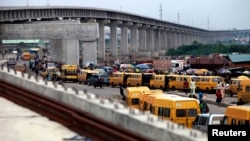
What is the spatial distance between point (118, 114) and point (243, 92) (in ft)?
83.6

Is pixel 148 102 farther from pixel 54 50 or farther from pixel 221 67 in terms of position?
pixel 54 50

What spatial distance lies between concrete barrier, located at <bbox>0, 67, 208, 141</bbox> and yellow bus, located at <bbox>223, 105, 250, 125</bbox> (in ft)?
22.5

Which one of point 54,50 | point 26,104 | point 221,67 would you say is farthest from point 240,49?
point 26,104

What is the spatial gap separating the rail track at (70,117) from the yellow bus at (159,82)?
29505mm

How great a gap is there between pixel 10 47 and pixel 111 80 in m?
135

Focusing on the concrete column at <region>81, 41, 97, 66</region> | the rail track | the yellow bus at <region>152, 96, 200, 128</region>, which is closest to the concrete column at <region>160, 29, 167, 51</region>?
the concrete column at <region>81, 41, 97, 66</region>

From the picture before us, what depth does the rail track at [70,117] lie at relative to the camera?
9.36 metres

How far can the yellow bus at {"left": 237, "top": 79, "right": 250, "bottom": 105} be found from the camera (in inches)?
1303

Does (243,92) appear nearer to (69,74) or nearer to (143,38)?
(69,74)

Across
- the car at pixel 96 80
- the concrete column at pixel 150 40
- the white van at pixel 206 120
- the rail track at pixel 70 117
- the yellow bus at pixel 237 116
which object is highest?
the concrete column at pixel 150 40

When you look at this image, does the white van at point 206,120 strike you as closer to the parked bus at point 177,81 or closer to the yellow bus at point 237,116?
the yellow bus at point 237,116

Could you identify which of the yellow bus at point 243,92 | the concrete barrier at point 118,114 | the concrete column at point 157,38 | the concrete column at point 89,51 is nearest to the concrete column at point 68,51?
the concrete column at point 89,51

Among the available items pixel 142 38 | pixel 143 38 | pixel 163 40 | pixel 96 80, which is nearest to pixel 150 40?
pixel 143 38

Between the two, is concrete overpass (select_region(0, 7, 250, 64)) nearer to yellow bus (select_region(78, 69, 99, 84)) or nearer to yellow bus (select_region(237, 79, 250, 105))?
yellow bus (select_region(78, 69, 99, 84))
